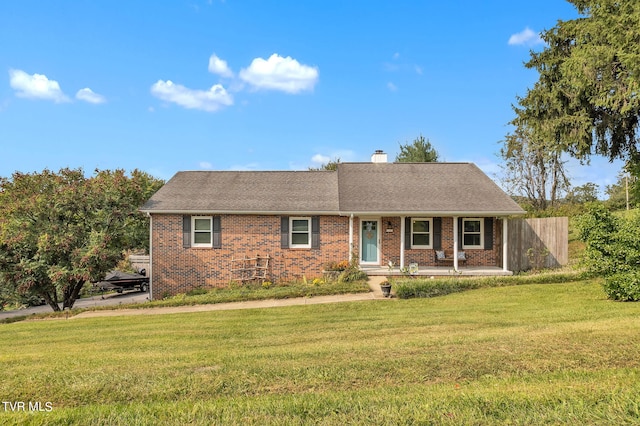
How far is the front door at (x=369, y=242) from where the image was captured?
62.3 feet

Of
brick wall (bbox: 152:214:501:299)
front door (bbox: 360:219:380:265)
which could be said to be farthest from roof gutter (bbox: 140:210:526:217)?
front door (bbox: 360:219:380:265)

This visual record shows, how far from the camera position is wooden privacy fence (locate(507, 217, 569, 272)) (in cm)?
1956

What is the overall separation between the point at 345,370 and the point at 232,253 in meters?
13.7

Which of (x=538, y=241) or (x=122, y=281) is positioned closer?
(x=538, y=241)

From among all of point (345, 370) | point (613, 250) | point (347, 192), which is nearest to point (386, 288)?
point (613, 250)

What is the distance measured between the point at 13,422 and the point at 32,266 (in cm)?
1472

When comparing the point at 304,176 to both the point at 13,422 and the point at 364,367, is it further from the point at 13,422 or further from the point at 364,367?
the point at 13,422

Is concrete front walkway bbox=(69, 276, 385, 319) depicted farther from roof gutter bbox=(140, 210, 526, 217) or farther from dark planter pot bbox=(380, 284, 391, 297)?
roof gutter bbox=(140, 210, 526, 217)

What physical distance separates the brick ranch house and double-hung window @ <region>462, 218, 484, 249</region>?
0.04m

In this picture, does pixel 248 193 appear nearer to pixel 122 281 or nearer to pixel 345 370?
pixel 122 281

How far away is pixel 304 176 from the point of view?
70.9ft

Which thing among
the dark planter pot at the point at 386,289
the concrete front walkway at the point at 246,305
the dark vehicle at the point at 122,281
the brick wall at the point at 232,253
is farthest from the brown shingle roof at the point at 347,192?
the dark vehicle at the point at 122,281

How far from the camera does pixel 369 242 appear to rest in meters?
19.1

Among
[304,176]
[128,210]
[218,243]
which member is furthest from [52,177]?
[304,176]
